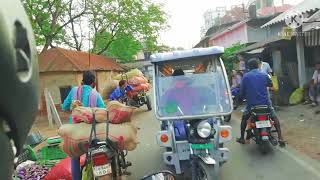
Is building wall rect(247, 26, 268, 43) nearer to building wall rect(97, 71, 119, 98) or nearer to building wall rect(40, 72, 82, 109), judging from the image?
building wall rect(97, 71, 119, 98)

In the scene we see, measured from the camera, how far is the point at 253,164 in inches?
284

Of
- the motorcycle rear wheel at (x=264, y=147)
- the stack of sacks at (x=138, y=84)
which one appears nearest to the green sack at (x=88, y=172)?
the motorcycle rear wheel at (x=264, y=147)

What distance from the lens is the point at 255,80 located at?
8008 mm

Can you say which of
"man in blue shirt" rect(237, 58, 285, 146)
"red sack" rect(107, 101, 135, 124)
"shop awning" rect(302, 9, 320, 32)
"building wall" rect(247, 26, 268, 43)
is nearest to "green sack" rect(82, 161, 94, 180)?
"red sack" rect(107, 101, 135, 124)

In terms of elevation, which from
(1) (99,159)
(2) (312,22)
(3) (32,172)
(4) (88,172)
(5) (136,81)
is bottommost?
(3) (32,172)

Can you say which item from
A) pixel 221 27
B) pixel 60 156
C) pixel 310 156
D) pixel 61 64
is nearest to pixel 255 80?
pixel 310 156

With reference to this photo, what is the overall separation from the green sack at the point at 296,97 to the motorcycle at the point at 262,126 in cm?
655

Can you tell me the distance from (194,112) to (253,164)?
67.1 inches

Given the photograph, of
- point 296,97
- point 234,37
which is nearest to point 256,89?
point 296,97

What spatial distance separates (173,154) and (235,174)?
1212 mm

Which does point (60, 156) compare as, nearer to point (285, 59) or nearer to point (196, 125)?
point (196, 125)

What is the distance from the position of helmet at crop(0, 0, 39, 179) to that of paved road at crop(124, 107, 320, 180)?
5606 millimetres

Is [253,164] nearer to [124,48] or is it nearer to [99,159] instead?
[99,159]

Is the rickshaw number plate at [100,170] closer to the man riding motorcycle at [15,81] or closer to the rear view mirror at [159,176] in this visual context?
the rear view mirror at [159,176]
